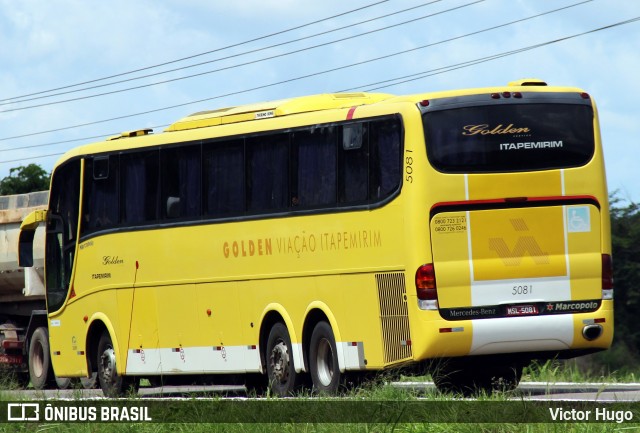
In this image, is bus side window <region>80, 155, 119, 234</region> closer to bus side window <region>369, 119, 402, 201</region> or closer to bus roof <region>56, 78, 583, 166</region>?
bus roof <region>56, 78, 583, 166</region>

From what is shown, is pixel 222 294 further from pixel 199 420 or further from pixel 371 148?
pixel 199 420

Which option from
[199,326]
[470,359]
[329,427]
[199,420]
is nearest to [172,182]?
[199,326]

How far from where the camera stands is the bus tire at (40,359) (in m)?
27.2

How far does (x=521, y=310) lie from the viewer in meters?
17.7

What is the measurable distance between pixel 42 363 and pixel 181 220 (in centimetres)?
722

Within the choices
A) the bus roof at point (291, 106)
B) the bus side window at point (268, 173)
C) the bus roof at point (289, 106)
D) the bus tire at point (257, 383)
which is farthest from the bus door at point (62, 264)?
the bus side window at point (268, 173)

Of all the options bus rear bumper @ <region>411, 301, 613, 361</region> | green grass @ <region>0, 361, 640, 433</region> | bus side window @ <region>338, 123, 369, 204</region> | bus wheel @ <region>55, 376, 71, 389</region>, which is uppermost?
bus side window @ <region>338, 123, 369, 204</region>

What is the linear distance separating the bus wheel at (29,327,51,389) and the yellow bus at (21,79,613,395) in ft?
14.8

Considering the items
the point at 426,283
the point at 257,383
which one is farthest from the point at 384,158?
the point at 257,383

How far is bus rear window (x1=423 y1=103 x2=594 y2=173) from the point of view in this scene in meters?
17.7

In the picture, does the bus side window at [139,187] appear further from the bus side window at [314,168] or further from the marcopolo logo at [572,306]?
the marcopolo logo at [572,306]

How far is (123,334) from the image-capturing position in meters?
22.9

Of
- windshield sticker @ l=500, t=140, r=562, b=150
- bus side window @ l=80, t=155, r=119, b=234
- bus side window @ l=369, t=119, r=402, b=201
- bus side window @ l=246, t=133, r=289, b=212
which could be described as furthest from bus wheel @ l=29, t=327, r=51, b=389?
windshield sticker @ l=500, t=140, r=562, b=150

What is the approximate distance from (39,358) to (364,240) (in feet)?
36.2
